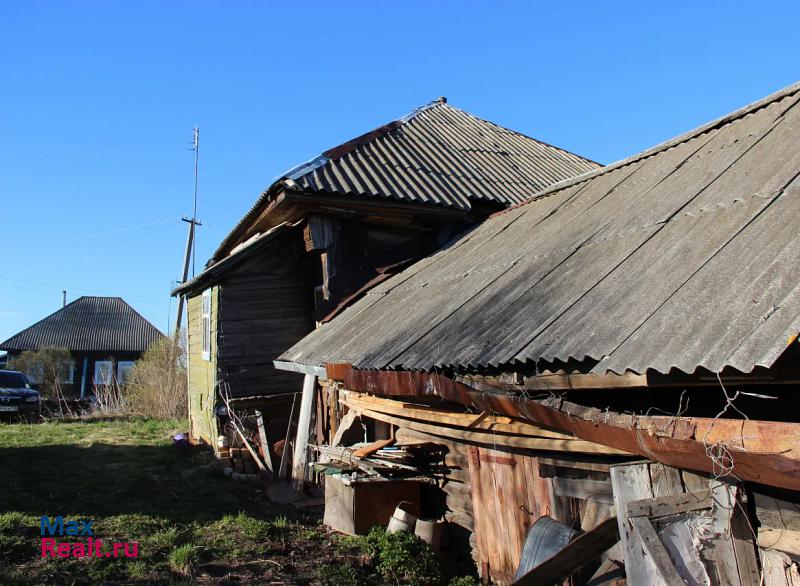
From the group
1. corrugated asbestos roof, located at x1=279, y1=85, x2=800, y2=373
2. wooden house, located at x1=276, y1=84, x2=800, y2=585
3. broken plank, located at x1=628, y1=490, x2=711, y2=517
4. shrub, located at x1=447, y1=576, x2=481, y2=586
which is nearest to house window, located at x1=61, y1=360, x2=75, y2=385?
corrugated asbestos roof, located at x1=279, y1=85, x2=800, y2=373

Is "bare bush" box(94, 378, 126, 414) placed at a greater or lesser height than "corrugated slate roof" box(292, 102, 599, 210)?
lesser

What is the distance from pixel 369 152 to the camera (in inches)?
400

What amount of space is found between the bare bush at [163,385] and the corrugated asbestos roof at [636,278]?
13.1m

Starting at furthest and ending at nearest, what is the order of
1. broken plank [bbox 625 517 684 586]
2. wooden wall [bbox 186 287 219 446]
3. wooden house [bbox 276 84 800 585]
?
wooden wall [bbox 186 287 219 446], broken plank [bbox 625 517 684 586], wooden house [bbox 276 84 800 585]

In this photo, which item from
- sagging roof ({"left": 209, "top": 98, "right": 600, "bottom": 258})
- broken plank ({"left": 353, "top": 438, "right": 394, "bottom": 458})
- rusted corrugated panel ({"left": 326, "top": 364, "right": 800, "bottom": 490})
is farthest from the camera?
sagging roof ({"left": 209, "top": 98, "right": 600, "bottom": 258})

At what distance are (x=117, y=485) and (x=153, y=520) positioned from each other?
91.9 inches

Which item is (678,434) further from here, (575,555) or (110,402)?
(110,402)

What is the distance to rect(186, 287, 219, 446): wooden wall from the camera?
10898mm

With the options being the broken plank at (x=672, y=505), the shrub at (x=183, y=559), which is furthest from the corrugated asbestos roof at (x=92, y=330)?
the broken plank at (x=672, y=505)

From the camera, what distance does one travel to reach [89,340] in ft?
108

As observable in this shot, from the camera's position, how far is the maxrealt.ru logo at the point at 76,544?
579 cm

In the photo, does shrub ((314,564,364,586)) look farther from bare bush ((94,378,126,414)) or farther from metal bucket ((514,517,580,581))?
bare bush ((94,378,126,414))

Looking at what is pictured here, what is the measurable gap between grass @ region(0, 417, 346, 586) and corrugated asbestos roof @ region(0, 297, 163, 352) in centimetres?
2213

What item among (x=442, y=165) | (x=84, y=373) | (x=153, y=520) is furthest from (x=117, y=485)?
(x=84, y=373)
